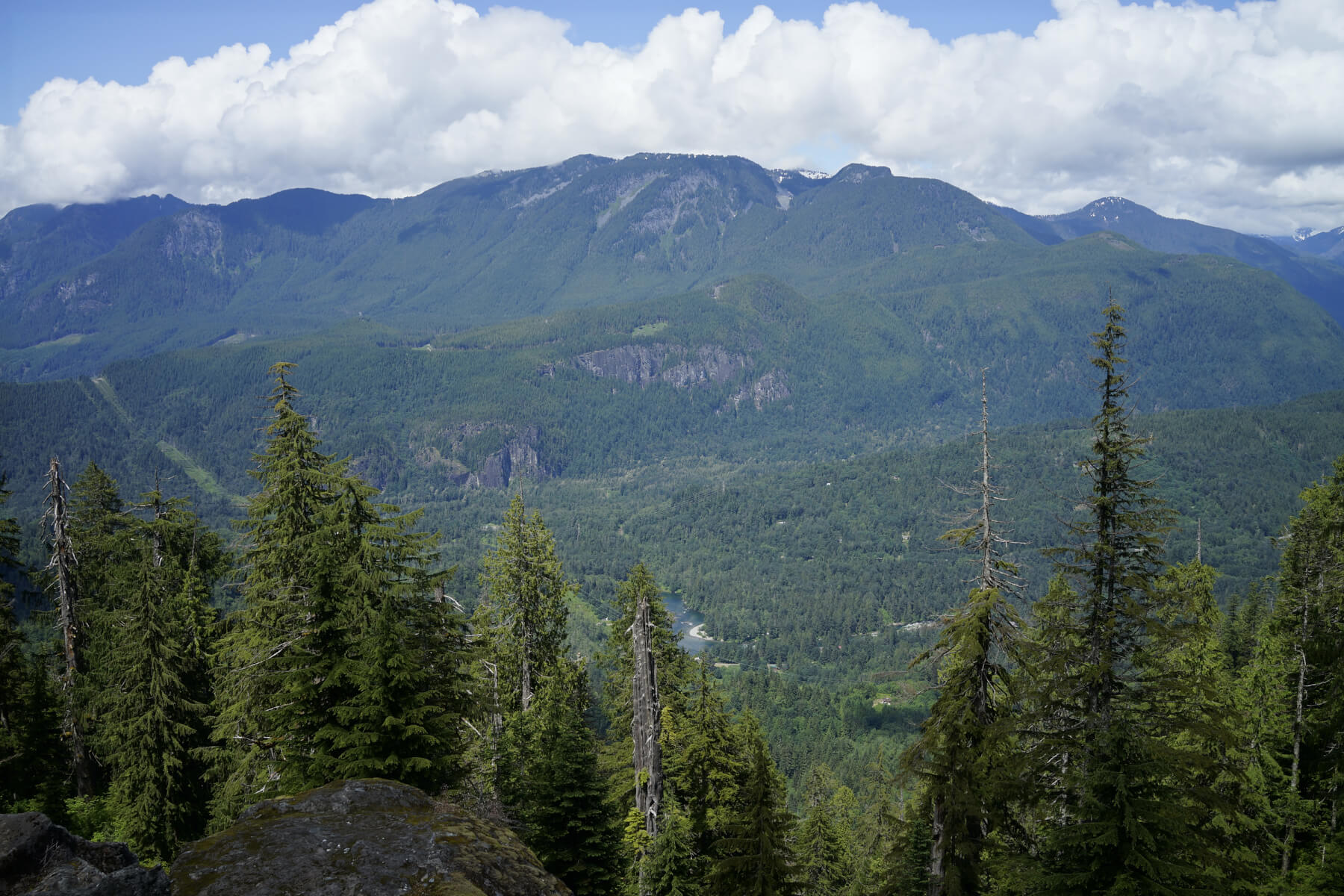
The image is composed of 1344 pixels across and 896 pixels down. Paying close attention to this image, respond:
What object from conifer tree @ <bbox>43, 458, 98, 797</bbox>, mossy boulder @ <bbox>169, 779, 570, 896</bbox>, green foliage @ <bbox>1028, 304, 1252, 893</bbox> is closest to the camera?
mossy boulder @ <bbox>169, 779, 570, 896</bbox>

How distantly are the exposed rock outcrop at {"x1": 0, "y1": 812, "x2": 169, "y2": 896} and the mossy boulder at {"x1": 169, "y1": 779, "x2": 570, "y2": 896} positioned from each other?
110 centimetres

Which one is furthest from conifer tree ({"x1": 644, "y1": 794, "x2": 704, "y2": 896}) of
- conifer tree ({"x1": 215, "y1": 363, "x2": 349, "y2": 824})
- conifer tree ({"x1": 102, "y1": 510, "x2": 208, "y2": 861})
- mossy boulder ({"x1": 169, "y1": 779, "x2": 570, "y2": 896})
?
conifer tree ({"x1": 102, "y1": 510, "x2": 208, "y2": 861})

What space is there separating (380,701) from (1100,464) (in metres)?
17.9

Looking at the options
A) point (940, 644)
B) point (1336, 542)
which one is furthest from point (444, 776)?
point (1336, 542)

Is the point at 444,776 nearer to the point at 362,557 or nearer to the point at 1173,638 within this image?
the point at 362,557

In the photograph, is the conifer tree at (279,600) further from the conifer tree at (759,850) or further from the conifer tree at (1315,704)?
the conifer tree at (1315,704)

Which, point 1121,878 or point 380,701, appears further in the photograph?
point 380,701

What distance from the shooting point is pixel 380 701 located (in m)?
19.6

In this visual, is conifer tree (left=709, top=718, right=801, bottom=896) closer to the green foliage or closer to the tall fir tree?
the green foliage

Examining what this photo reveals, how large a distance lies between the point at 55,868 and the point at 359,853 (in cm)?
390

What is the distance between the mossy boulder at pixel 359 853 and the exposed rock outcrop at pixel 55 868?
3.59 feet

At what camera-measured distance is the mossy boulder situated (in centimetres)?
1163

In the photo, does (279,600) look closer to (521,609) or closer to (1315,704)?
(521,609)

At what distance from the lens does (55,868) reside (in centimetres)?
1008
